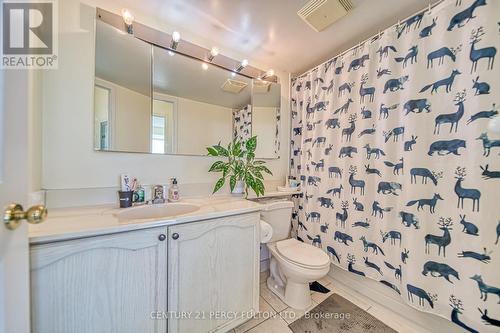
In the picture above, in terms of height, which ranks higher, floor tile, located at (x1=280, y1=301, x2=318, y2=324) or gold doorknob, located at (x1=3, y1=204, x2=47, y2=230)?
gold doorknob, located at (x1=3, y1=204, x2=47, y2=230)

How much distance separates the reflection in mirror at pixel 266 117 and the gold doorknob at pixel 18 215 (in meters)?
1.66

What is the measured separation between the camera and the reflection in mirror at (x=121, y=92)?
1254mm

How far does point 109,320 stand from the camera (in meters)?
0.87

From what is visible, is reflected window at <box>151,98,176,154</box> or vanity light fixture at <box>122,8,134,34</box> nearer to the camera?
vanity light fixture at <box>122,8,134,34</box>

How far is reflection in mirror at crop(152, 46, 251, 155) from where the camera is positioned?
1487 millimetres

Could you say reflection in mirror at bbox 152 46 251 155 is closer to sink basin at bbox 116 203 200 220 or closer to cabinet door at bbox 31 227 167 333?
sink basin at bbox 116 203 200 220

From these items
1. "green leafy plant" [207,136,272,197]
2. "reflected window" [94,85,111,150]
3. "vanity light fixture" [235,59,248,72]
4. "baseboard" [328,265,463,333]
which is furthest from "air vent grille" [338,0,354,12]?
"baseboard" [328,265,463,333]

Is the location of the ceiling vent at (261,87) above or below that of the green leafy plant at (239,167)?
above

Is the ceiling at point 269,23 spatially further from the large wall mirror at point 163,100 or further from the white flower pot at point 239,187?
the white flower pot at point 239,187

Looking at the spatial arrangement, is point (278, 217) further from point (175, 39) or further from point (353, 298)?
point (175, 39)

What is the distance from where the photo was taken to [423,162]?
3.92 feet

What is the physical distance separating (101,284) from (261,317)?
111cm

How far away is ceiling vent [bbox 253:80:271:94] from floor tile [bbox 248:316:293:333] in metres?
2.03

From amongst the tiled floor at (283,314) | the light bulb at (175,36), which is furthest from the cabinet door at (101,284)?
the light bulb at (175,36)
